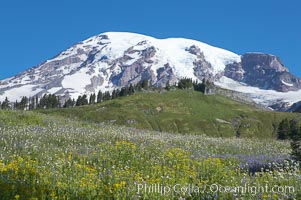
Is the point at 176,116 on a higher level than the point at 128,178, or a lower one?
higher

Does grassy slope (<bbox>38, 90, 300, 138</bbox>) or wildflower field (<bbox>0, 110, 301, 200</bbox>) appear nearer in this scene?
wildflower field (<bbox>0, 110, 301, 200</bbox>)

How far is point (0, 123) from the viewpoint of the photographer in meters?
27.9

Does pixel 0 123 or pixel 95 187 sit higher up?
pixel 0 123

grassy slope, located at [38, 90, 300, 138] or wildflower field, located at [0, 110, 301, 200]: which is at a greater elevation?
grassy slope, located at [38, 90, 300, 138]

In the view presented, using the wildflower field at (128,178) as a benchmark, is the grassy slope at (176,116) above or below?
above

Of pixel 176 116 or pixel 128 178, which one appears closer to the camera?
pixel 128 178

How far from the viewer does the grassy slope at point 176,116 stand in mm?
156875

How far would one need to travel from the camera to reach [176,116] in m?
172

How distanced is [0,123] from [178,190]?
19534 mm

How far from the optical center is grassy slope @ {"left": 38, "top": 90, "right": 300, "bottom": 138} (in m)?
157

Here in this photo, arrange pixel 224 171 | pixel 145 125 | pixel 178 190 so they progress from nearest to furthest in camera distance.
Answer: pixel 178 190 → pixel 224 171 → pixel 145 125

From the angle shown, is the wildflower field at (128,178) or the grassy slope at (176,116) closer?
the wildflower field at (128,178)

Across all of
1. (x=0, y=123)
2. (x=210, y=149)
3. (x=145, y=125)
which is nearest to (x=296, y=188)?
(x=210, y=149)

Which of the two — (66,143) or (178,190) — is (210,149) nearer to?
(66,143)
